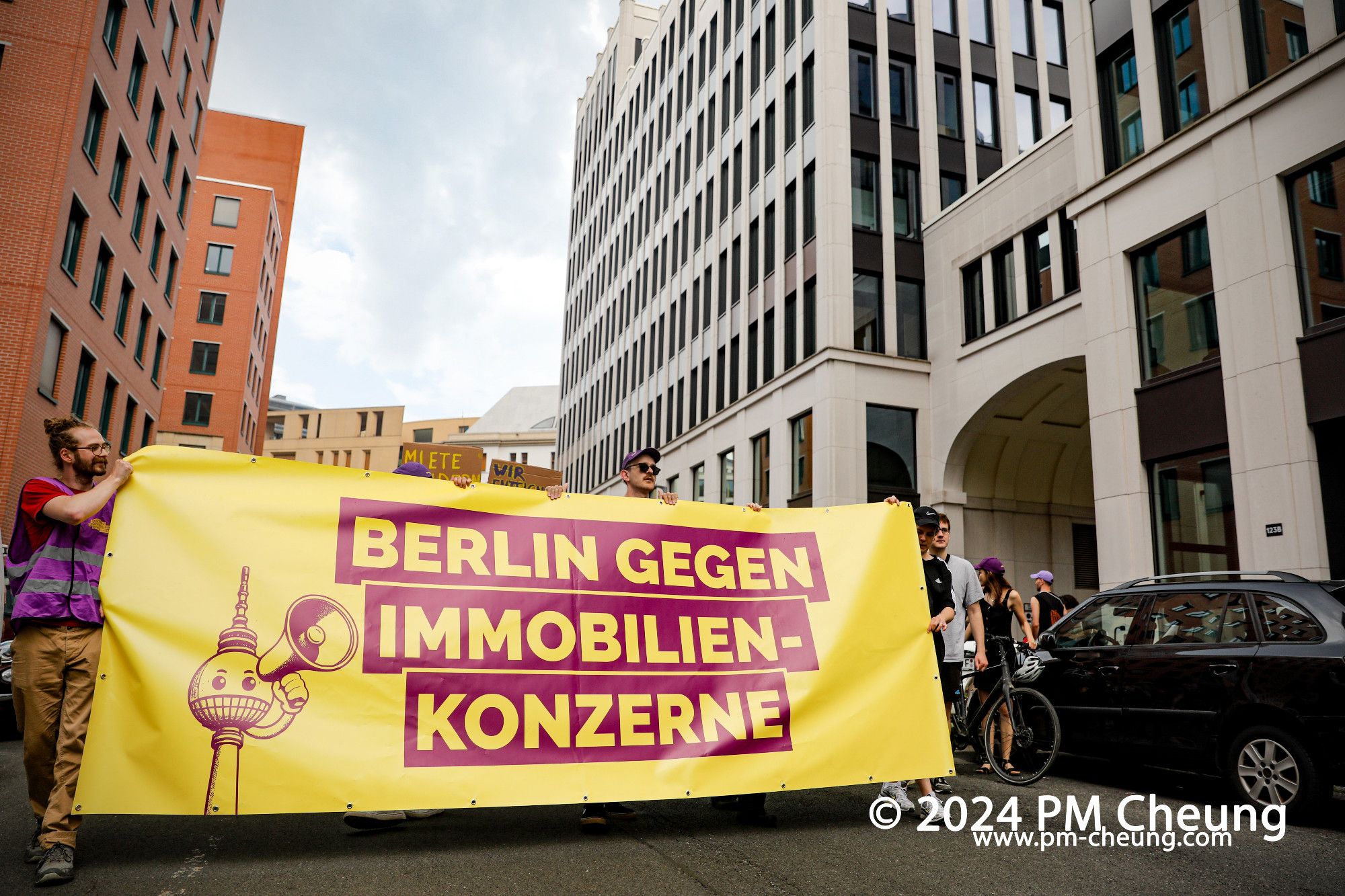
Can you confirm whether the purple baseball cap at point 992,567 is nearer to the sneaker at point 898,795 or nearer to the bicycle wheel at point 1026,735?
the bicycle wheel at point 1026,735

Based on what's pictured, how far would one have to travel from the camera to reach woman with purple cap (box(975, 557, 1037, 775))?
26.3 ft

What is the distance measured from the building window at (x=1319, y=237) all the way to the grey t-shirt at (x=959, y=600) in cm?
827

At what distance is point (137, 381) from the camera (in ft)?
94.1

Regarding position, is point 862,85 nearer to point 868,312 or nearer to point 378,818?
point 868,312

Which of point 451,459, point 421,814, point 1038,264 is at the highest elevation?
point 1038,264

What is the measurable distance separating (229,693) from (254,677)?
0.13 metres

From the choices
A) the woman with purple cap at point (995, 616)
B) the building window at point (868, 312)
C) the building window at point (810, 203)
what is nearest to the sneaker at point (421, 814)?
the woman with purple cap at point (995, 616)

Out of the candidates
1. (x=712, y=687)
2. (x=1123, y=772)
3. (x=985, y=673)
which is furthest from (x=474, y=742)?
(x=1123, y=772)

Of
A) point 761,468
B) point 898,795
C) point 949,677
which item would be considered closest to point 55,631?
point 898,795

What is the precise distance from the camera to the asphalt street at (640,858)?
4145 mm

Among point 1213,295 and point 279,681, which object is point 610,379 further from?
point 279,681

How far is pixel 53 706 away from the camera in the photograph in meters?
4.39

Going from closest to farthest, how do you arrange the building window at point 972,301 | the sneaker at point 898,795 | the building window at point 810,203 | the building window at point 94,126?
the sneaker at point 898,795, the building window at point 94,126, the building window at point 972,301, the building window at point 810,203

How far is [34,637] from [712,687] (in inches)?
138
